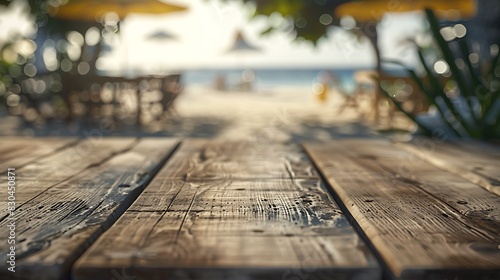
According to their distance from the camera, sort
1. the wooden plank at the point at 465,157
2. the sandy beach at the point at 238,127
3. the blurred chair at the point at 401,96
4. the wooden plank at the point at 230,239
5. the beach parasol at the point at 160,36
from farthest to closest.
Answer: the beach parasol at the point at 160,36
the blurred chair at the point at 401,96
the sandy beach at the point at 238,127
the wooden plank at the point at 465,157
the wooden plank at the point at 230,239

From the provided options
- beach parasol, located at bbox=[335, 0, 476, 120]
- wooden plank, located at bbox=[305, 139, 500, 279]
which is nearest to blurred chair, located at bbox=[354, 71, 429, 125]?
beach parasol, located at bbox=[335, 0, 476, 120]

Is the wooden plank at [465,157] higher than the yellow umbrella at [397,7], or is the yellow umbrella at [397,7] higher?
the yellow umbrella at [397,7]

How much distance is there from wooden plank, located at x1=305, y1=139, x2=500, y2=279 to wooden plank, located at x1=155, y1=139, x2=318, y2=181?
0.35 ft

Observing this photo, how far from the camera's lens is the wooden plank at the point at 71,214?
38.5 inches

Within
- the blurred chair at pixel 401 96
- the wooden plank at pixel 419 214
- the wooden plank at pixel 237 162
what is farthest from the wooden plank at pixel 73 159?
the blurred chair at pixel 401 96

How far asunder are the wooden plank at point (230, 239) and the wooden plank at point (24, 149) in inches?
29.9

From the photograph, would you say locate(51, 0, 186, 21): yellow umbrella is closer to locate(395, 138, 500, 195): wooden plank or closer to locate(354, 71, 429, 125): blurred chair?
locate(354, 71, 429, 125): blurred chair

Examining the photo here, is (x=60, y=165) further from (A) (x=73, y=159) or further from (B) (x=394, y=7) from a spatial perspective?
(B) (x=394, y=7)

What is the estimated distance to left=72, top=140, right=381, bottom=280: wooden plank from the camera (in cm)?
94

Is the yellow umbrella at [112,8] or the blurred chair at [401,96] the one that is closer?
the blurred chair at [401,96]

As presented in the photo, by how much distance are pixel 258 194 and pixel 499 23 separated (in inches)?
147

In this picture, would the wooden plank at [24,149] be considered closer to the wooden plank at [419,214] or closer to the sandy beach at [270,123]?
the wooden plank at [419,214]

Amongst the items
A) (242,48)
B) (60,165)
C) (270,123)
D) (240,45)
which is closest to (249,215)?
(60,165)

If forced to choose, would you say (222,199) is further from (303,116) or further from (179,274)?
(303,116)
